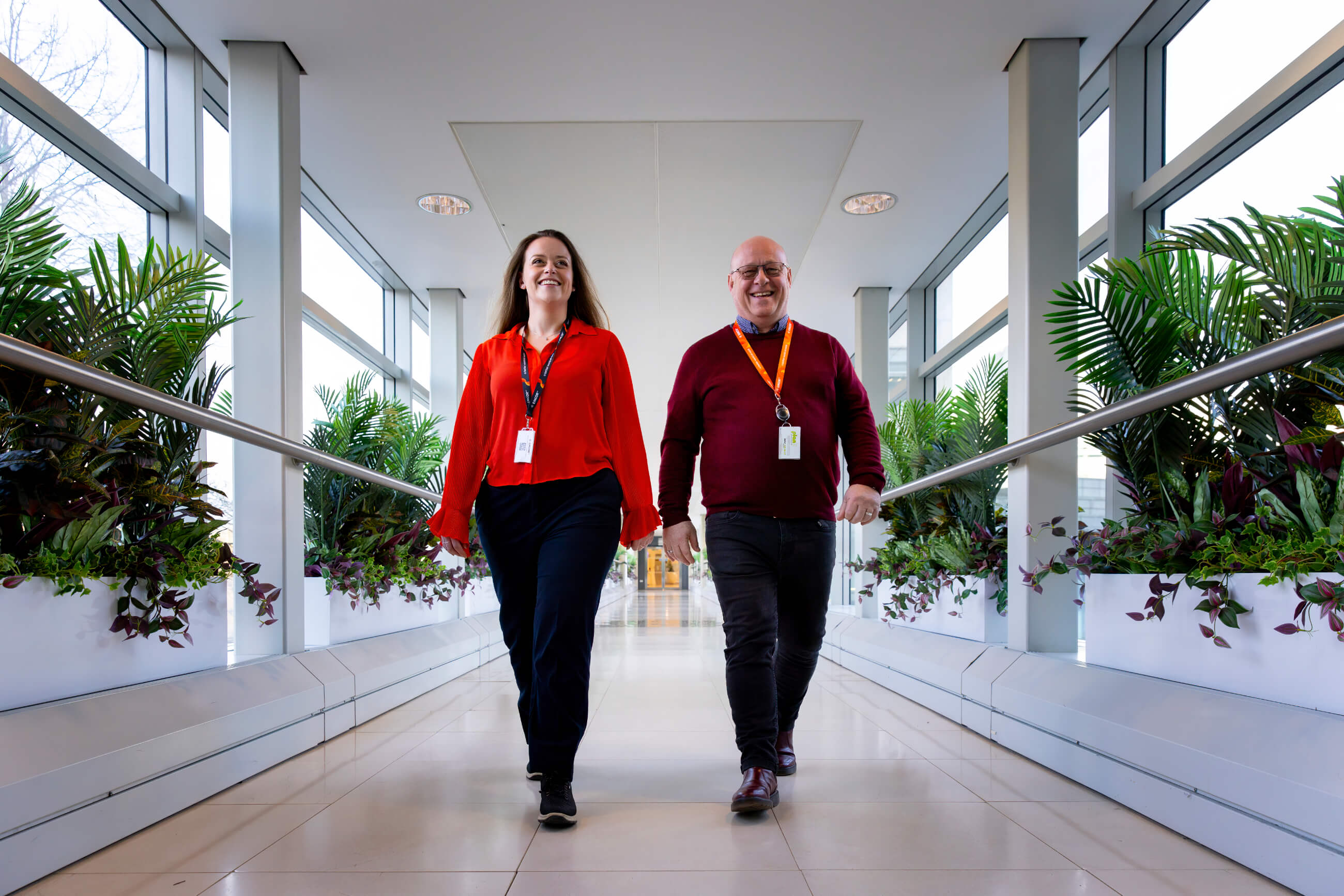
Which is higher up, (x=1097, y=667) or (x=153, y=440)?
(x=153, y=440)

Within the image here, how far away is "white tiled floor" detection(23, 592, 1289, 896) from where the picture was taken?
173 centimetres

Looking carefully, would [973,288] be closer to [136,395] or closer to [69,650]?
[136,395]

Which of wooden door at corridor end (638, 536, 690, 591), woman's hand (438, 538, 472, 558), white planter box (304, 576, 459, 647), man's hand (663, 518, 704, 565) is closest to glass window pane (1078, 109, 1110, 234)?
man's hand (663, 518, 704, 565)

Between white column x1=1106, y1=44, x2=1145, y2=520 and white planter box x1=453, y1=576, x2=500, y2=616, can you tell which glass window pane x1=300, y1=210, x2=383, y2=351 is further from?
white column x1=1106, y1=44, x2=1145, y2=520

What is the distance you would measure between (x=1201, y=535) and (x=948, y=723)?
1.65 meters

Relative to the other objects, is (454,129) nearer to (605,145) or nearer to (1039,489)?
(605,145)

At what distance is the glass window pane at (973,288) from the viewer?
6.26 m

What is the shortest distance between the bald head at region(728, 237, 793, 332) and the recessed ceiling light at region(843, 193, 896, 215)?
12.3 ft

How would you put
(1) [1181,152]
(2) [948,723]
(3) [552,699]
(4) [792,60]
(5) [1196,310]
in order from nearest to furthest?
(3) [552,699]
(5) [1196,310]
(2) [948,723]
(1) [1181,152]
(4) [792,60]

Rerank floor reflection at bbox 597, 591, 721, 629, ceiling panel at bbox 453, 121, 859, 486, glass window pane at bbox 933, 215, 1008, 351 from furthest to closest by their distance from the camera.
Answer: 1. floor reflection at bbox 597, 591, 721, 629
2. glass window pane at bbox 933, 215, 1008, 351
3. ceiling panel at bbox 453, 121, 859, 486

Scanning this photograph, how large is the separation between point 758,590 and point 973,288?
16.7ft

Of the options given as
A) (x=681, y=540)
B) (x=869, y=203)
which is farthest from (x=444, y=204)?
(x=681, y=540)

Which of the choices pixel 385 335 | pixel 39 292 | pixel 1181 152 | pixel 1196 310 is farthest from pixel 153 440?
pixel 385 335

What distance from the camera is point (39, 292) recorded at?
2.41 m
